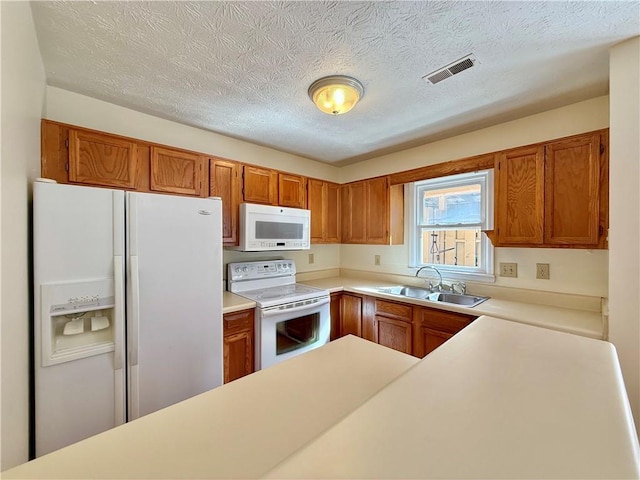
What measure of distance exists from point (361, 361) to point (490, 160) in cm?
205

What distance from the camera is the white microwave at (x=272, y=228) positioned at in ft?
7.66

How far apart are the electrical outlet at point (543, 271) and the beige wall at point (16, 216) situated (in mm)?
3153

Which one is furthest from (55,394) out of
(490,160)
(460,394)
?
(490,160)

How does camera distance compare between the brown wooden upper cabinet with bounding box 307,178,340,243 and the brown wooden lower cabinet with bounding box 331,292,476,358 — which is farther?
the brown wooden upper cabinet with bounding box 307,178,340,243

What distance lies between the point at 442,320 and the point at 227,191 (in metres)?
2.14

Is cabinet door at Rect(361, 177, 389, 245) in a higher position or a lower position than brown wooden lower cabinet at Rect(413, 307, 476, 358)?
higher

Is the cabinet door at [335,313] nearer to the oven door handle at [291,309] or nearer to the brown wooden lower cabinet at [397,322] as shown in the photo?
the brown wooden lower cabinet at [397,322]

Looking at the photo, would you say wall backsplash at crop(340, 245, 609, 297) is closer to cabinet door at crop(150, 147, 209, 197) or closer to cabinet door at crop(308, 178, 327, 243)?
cabinet door at crop(308, 178, 327, 243)

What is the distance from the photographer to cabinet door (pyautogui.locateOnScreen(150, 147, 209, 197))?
6.42 ft

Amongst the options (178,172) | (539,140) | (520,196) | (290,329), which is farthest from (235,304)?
(539,140)

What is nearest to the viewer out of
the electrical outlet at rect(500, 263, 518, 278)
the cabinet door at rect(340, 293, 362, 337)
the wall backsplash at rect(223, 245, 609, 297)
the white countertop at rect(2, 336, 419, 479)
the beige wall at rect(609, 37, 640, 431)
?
the white countertop at rect(2, 336, 419, 479)

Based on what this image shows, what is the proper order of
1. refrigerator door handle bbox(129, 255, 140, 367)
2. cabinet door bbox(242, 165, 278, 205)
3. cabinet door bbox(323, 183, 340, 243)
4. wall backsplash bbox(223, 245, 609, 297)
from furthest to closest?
1. cabinet door bbox(323, 183, 340, 243)
2. cabinet door bbox(242, 165, 278, 205)
3. wall backsplash bbox(223, 245, 609, 297)
4. refrigerator door handle bbox(129, 255, 140, 367)

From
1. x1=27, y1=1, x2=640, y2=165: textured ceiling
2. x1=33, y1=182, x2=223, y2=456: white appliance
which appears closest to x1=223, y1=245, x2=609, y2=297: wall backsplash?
x1=33, y1=182, x2=223, y2=456: white appliance

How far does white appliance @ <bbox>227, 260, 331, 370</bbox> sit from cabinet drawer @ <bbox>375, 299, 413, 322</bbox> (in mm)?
508
